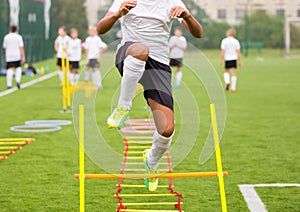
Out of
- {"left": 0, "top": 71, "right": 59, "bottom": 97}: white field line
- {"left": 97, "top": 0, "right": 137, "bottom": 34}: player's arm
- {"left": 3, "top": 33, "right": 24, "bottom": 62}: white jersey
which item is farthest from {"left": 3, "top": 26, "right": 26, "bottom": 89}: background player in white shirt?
{"left": 97, "top": 0, "right": 137, "bottom": 34}: player's arm

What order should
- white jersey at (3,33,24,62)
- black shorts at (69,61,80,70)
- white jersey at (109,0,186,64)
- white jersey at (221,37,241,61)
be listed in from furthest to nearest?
black shorts at (69,61,80,70) → white jersey at (3,33,24,62) → white jersey at (221,37,241,61) → white jersey at (109,0,186,64)

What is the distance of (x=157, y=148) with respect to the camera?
7117 mm

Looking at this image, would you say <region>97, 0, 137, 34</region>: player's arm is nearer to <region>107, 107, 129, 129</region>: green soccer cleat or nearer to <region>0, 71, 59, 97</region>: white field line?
<region>107, 107, 129, 129</region>: green soccer cleat

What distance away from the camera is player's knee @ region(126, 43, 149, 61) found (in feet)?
21.4

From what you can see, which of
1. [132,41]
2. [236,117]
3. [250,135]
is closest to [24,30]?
[236,117]

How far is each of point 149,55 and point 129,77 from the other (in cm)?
28

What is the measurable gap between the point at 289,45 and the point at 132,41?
5204 cm

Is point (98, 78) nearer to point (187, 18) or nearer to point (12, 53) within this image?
point (187, 18)

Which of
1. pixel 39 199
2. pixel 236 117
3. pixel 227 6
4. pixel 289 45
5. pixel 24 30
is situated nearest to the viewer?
pixel 39 199

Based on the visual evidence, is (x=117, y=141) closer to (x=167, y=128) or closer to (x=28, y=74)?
(x=167, y=128)

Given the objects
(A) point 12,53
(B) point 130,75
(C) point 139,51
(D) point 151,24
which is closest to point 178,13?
(D) point 151,24

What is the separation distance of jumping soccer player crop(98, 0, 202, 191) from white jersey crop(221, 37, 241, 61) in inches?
643

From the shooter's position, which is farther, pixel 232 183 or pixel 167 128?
pixel 232 183

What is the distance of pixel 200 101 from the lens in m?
19.8
